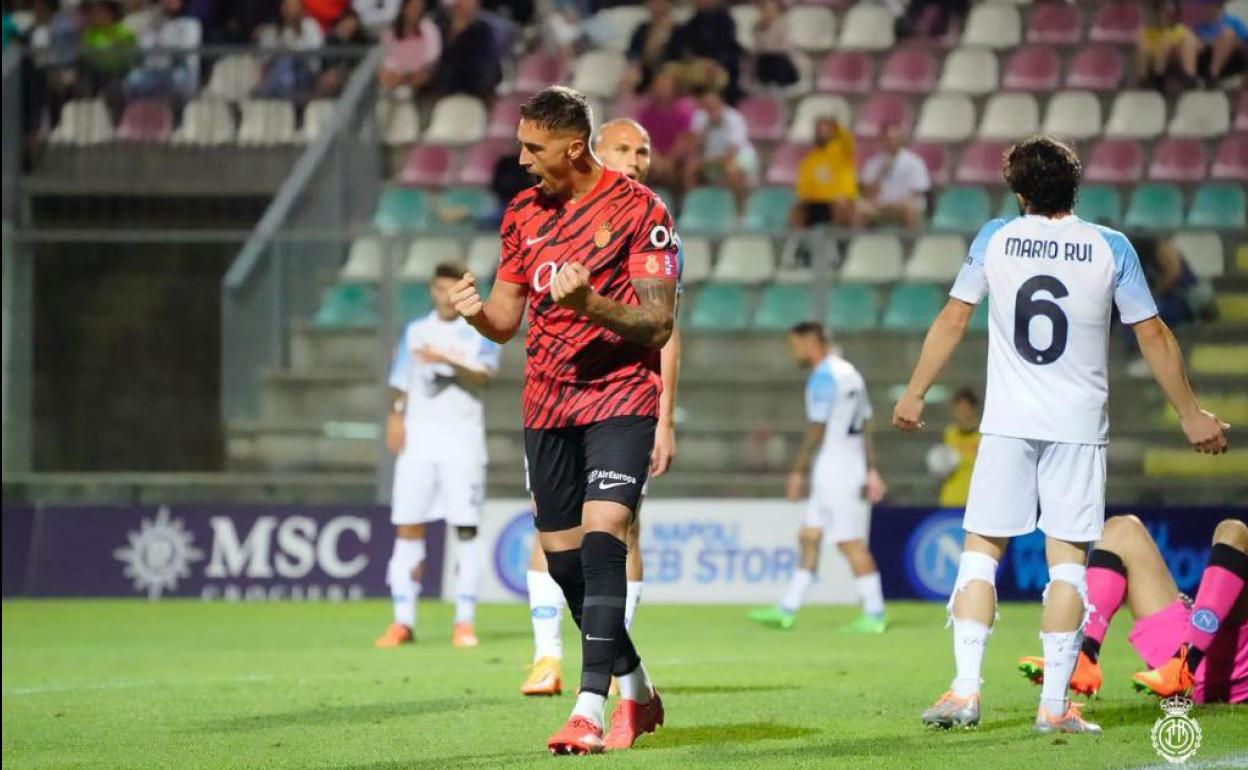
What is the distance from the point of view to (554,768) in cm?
671

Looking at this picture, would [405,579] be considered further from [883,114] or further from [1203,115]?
[1203,115]

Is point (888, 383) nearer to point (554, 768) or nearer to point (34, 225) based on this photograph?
point (34, 225)

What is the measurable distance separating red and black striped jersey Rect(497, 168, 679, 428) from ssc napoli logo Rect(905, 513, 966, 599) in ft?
32.2

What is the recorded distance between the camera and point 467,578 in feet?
44.5

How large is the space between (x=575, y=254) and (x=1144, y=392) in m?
11.2

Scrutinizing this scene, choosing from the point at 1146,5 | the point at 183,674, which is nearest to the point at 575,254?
the point at 183,674

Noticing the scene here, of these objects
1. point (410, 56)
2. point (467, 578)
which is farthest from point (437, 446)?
point (410, 56)

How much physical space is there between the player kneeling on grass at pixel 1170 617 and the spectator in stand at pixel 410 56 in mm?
14617

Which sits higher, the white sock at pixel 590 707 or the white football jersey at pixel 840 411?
the white football jersey at pixel 840 411

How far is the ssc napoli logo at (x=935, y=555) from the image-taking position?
55.0ft

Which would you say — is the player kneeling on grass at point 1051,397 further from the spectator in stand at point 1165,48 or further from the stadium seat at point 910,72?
the stadium seat at point 910,72

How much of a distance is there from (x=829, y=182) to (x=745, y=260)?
2066 millimetres

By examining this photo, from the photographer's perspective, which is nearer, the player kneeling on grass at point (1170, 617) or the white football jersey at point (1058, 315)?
the white football jersey at point (1058, 315)

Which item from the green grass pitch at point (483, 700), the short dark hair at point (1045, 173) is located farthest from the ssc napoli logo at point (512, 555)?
the short dark hair at point (1045, 173)
